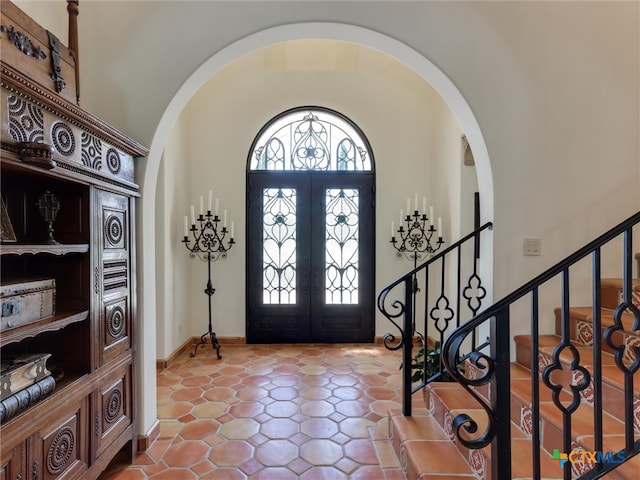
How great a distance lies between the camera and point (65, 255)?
1.69 metres

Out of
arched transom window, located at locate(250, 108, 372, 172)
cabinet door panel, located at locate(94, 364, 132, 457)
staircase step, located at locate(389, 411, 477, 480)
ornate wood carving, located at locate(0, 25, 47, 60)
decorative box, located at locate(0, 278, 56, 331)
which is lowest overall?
staircase step, located at locate(389, 411, 477, 480)

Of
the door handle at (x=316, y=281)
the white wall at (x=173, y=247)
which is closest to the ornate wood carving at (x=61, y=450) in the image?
the white wall at (x=173, y=247)

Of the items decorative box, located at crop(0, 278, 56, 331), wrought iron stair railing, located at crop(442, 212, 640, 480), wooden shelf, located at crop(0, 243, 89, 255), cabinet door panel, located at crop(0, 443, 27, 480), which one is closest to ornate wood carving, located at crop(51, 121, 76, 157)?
wooden shelf, located at crop(0, 243, 89, 255)

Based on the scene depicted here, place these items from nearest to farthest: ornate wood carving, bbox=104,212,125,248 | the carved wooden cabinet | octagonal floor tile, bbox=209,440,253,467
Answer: the carved wooden cabinet
ornate wood carving, bbox=104,212,125,248
octagonal floor tile, bbox=209,440,253,467

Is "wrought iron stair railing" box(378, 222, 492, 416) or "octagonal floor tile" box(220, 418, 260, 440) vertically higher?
"wrought iron stair railing" box(378, 222, 492, 416)

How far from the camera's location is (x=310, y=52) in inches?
169

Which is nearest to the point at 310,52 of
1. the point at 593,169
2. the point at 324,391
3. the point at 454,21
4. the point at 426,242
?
the point at 454,21

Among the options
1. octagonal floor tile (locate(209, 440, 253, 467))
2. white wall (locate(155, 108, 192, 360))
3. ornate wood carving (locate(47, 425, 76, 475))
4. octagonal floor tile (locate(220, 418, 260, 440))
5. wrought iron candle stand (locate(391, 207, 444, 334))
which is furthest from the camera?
wrought iron candle stand (locate(391, 207, 444, 334))

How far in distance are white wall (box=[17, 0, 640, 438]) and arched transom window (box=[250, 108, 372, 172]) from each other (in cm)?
212

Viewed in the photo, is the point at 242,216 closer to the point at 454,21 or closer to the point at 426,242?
the point at 426,242

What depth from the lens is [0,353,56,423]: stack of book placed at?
1.23 meters

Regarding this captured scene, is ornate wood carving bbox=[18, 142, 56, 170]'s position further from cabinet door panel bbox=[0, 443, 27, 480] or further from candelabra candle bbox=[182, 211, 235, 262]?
candelabra candle bbox=[182, 211, 235, 262]

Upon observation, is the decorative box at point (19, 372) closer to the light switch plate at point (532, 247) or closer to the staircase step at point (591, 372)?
the staircase step at point (591, 372)

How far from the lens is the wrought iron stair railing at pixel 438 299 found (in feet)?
7.23
